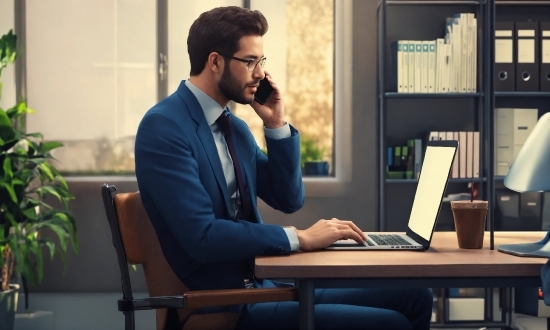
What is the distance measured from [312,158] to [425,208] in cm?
258

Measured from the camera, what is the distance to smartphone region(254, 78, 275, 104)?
77.4 inches

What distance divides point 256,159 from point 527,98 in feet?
8.50

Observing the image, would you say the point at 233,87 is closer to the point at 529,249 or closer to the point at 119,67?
the point at 529,249

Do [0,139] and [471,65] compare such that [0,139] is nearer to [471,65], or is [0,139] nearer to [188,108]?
[188,108]

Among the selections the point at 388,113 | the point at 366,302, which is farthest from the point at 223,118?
the point at 388,113

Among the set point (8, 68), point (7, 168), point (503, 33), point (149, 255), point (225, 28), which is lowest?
point (149, 255)

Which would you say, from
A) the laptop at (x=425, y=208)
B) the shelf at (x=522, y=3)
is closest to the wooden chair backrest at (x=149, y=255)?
the laptop at (x=425, y=208)

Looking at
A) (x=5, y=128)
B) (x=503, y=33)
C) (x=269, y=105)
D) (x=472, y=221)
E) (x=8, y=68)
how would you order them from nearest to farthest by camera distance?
(x=472, y=221) < (x=269, y=105) < (x=5, y=128) < (x=503, y=33) < (x=8, y=68)

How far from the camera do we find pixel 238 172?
70.7 inches

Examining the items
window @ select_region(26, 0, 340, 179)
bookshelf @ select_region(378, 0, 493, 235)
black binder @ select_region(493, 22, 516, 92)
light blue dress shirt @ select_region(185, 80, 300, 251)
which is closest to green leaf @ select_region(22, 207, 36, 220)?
window @ select_region(26, 0, 340, 179)

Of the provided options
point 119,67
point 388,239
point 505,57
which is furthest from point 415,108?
point 388,239

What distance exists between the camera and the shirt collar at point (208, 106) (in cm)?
181

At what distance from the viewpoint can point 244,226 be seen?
1561 millimetres

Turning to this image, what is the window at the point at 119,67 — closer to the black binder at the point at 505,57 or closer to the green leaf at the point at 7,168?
the green leaf at the point at 7,168
